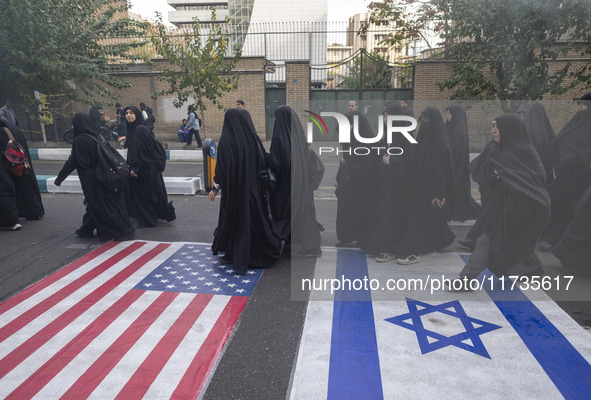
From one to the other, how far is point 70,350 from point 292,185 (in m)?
3.25

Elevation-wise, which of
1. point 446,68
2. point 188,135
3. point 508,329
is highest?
point 446,68

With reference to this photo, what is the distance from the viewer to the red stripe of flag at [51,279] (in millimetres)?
4816

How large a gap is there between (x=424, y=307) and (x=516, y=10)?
958 centimetres

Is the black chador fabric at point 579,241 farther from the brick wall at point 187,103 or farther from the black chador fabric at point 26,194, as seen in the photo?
the brick wall at point 187,103

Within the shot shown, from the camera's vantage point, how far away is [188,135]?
17781 millimetres

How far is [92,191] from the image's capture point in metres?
6.72

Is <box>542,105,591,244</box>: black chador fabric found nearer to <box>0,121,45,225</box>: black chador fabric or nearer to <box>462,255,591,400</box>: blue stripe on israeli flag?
<box>462,255,591,400</box>: blue stripe on israeli flag

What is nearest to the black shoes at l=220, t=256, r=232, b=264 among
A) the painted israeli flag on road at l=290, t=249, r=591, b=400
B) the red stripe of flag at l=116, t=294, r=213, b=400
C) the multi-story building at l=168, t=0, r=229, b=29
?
the red stripe of flag at l=116, t=294, r=213, b=400

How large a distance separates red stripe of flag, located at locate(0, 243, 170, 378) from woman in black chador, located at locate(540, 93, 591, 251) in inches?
232

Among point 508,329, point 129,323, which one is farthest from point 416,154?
point 129,323

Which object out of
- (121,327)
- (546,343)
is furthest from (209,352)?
(546,343)

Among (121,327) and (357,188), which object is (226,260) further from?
(357,188)

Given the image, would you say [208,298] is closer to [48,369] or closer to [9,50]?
[48,369]

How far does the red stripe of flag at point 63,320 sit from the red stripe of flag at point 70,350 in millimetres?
258
